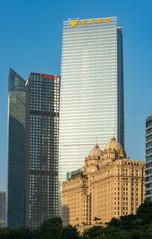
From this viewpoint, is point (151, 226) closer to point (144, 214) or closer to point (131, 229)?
point (131, 229)

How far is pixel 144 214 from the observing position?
199m

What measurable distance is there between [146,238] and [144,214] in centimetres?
3826

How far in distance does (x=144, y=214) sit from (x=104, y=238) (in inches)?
1109

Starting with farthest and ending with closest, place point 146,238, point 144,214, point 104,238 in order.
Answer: point 144,214 → point 104,238 → point 146,238

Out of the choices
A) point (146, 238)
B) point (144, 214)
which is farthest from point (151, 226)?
point (144, 214)

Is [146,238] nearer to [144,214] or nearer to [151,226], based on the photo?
[151,226]

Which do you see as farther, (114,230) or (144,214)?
(144,214)

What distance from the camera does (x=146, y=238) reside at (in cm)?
16088

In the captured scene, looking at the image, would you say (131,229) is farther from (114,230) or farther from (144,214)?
(144,214)

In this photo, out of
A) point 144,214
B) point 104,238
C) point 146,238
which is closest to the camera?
point 146,238

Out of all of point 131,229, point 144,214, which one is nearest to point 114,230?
point 131,229

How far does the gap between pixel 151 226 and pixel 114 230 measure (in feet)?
49.5

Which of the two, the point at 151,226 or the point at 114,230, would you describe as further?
the point at 114,230

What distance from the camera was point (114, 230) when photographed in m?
181
